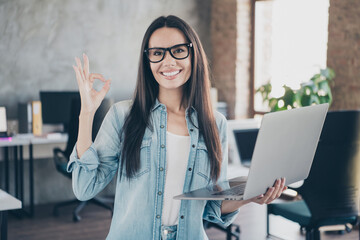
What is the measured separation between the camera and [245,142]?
3506 millimetres

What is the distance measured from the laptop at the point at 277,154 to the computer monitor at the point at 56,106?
152 inches

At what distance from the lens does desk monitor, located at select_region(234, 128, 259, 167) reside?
3.47 meters

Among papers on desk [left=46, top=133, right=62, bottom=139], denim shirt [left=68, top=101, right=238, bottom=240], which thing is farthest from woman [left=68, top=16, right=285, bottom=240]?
papers on desk [left=46, top=133, right=62, bottom=139]

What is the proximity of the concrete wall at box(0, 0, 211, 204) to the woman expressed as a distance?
3.61 metres

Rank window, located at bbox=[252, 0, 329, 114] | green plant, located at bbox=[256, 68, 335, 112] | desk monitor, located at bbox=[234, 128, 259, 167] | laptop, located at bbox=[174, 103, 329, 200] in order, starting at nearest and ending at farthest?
laptop, located at bbox=[174, 103, 329, 200], desk monitor, located at bbox=[234, 128, 259, 167], green plant, located at bbox=[256, 68, 335, 112], window, located at bbox=[252, 0, 329, 114]

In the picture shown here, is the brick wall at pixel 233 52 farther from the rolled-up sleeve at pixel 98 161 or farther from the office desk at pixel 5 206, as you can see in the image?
the rolled-up sleeve at pixel 98 161

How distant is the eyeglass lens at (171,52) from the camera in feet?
5.22

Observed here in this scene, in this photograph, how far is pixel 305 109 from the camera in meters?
1.49

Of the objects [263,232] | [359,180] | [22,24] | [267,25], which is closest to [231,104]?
[267,25]

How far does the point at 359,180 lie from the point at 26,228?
116 inches

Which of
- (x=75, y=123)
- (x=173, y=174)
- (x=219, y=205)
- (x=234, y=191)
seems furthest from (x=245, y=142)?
(x=234, y=191)

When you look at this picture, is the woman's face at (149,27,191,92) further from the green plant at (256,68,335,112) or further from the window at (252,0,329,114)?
the window at (252,0,329,114)

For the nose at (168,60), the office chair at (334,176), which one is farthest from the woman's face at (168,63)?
the office chair at (334,176)

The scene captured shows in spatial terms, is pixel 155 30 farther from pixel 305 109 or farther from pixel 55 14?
pixel 55 14
